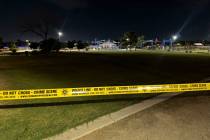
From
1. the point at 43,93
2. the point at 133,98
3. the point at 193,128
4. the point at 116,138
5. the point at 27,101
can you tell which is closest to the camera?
the point at 116,138

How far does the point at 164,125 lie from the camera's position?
18.0 ft

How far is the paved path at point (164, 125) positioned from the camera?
16.0 feet

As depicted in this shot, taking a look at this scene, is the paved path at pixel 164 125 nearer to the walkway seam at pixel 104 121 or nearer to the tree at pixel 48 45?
the walkway seam at pixel 104 121

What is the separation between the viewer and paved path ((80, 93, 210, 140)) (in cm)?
488

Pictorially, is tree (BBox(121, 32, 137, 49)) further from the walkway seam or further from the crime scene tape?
the walkway seam

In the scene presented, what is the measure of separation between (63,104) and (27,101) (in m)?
1.34

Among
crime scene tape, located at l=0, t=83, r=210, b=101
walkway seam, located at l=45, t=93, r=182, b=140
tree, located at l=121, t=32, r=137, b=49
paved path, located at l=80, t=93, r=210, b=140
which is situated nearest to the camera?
paved path, located at l=80, t=93, r=210, b=140

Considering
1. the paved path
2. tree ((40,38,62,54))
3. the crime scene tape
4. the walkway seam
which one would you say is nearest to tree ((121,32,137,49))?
tree ((40,38,62,54))

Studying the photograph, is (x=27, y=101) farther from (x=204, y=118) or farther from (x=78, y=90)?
(x=204, y=118)

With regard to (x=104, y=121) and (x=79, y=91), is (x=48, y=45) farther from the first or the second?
(x=104, y=121)

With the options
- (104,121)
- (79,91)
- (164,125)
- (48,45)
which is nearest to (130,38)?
(48,45)

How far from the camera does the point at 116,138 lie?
479cm

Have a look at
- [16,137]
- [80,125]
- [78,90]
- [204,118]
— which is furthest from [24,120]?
[204,118]

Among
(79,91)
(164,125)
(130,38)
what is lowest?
(164,125)
